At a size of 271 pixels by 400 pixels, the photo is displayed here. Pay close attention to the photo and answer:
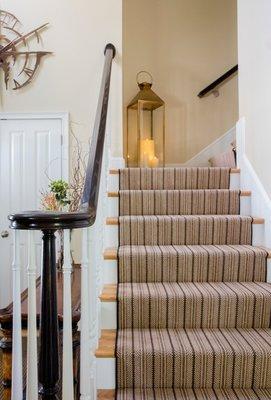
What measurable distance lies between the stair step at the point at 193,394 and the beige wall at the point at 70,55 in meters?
2.49

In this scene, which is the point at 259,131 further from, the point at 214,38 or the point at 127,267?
the point at 214,38

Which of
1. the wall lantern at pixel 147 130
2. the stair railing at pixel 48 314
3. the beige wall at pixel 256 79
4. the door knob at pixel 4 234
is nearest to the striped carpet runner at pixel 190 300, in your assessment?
the beige wall at pixel 256 79

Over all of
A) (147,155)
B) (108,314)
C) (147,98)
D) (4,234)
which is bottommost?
(108,314)

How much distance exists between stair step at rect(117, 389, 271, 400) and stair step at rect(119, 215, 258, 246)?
37.6 inches

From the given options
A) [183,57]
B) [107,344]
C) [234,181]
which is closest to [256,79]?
[234,181]

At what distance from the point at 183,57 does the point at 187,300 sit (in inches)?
145

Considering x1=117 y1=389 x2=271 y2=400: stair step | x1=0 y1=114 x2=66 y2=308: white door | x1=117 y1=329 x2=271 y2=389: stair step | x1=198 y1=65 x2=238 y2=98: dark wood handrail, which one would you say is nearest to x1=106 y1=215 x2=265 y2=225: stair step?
x1=117 y1=329 x2=271 y2=389: stair step

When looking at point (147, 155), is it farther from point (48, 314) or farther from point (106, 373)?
point (48, 314)

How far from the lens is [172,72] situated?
15.2 ft

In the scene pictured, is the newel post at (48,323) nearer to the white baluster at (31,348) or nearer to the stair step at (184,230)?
the white baluster at (31,348)

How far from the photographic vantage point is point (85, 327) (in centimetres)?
120

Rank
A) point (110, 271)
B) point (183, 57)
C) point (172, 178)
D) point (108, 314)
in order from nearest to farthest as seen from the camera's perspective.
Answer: point (108, 314)
point (110, 271)
point (172, 178)
point (183, 57)

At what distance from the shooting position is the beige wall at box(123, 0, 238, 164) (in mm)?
4609

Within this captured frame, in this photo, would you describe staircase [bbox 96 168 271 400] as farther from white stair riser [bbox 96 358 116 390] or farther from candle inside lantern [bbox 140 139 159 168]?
candle inside lantern [bbox 140 139 159 168]
